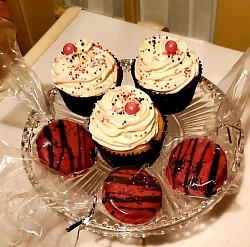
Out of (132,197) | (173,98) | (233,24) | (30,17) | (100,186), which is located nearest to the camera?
(132,197)

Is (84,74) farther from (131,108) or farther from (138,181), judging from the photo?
(138,181)

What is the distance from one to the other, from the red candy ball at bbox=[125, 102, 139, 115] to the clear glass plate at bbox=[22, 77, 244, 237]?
0.12m

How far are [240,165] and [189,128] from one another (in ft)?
0.45

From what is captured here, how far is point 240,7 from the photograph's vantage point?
154 centimetres

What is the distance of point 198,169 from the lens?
0.91 meters

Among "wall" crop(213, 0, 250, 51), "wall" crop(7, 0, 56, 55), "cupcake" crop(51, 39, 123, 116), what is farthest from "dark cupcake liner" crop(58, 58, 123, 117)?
"wall" crop(7, 0, 56, 55)

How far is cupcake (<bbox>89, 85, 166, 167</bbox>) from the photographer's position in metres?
0.97

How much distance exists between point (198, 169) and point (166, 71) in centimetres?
25

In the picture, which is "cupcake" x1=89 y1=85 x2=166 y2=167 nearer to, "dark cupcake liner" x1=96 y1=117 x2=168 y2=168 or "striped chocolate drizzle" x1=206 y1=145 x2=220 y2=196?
"dark cupcake liner" x1=96 y1=117 x2=168 y2=168

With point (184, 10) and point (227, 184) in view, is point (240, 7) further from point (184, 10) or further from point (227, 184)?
point (227, 184)

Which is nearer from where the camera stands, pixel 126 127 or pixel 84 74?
pixel 126 127

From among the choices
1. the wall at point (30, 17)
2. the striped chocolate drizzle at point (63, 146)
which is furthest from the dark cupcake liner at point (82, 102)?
the wall at point (30, 17)

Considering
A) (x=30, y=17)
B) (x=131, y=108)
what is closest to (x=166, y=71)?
(x=131, y=108)

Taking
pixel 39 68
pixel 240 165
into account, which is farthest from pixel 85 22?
pixel 240 165
